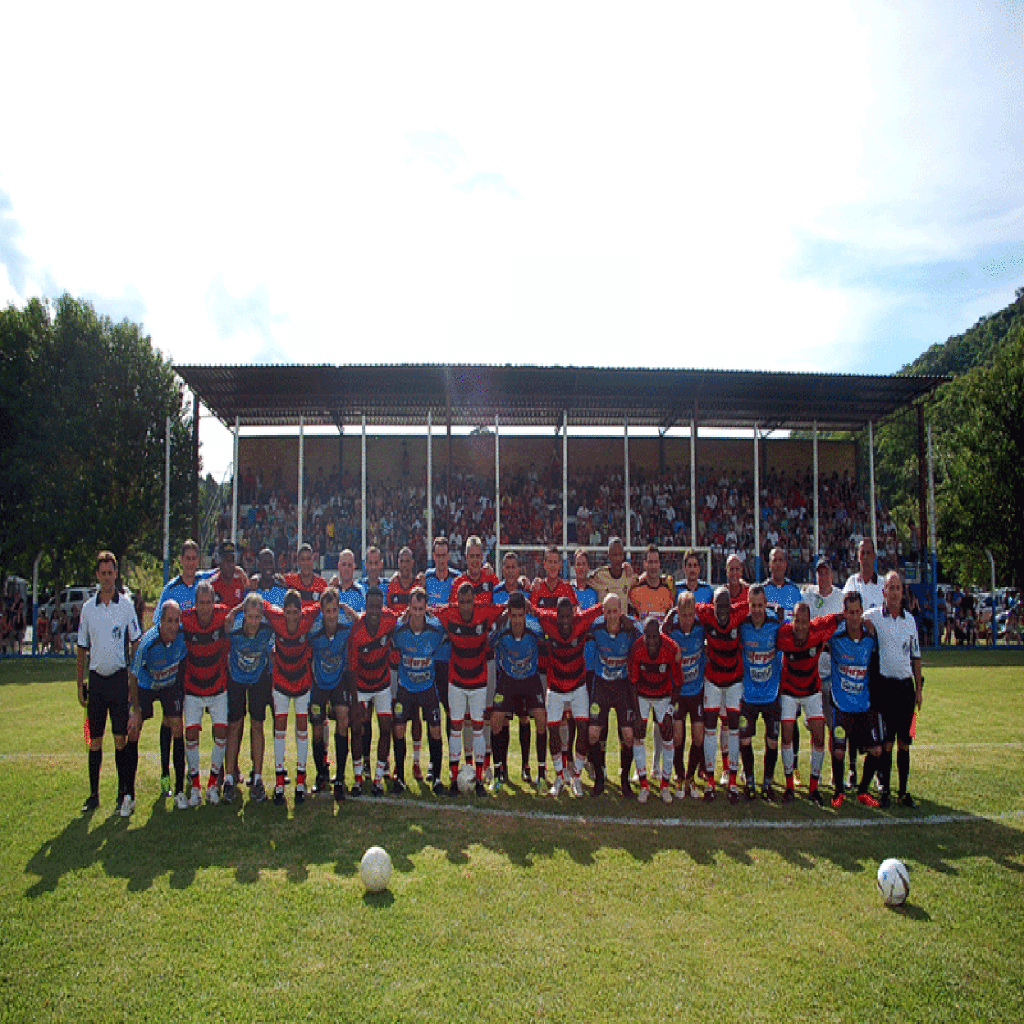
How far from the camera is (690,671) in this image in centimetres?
783

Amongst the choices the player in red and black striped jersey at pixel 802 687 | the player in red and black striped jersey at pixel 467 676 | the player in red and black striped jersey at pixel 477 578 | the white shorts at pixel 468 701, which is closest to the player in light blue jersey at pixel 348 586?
the player in red and black striped jersey at pixel 477 578

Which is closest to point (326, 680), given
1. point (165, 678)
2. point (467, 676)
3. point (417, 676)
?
point (417, 676)

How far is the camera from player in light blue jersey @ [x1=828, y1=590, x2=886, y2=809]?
298 inches

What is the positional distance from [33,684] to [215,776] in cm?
1083

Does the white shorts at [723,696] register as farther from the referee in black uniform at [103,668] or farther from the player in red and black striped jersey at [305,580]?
the referee in black uniform at [103,668]

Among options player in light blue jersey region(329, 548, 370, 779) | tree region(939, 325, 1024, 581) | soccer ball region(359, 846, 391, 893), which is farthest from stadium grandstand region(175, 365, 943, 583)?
soccer ball region(359, 846, 391, 893)

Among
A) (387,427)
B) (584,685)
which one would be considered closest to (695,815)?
(584,685)

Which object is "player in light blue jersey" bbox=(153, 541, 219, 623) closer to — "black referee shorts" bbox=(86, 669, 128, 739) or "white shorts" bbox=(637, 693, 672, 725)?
"black referee shorts" bbox=(86, 669, 128, 739)

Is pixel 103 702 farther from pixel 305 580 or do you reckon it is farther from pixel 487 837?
pixel 487 837

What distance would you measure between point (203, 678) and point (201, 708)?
36cm

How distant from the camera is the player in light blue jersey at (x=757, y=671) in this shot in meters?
7.65

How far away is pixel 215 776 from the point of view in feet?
25.2

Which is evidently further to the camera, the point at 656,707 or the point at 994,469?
the point at 994,469

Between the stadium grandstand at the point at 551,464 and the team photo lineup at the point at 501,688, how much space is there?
576 inches
